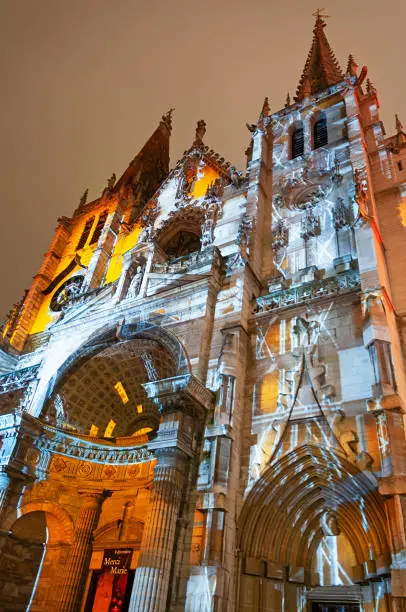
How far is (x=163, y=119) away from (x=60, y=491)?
3084 cm

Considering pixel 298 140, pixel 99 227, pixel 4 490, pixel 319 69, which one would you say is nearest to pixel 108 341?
pixel 4 490

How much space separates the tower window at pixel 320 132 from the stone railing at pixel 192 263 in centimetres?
730

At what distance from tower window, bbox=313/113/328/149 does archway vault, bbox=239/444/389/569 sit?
13.2m

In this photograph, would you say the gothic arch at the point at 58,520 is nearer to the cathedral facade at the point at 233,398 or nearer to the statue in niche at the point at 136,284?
the cathedral facade at the point at 233,398

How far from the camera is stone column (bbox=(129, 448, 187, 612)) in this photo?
28.9ft

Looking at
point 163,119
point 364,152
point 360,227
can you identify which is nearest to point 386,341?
point 360,227

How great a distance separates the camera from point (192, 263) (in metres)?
15.5

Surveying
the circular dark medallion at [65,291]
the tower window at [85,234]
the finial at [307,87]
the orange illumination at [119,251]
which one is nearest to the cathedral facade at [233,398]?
the circular dark medallion at [65,291]

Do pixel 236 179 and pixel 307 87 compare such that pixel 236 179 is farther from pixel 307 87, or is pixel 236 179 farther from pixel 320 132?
pixel 307 87

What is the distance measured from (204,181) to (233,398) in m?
12.7

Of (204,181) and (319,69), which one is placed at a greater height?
(319,69)

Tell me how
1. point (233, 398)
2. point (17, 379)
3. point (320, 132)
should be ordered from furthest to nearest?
1. point (320, 132)
2. point (17, 379)
3. point (233, 398)

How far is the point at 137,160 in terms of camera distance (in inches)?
1243

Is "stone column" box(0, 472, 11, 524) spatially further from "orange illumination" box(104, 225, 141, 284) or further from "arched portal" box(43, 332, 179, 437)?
"orange illumination" box(104, 225, 141, 284)
